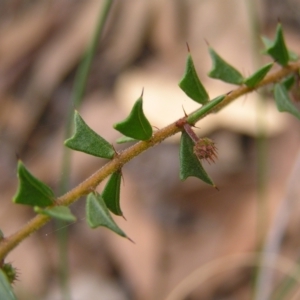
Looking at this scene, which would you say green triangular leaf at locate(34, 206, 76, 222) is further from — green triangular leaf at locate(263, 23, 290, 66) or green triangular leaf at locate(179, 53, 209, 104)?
green triangular leaf at locate(263, 23, 290, 66)

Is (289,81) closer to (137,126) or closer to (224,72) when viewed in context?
(224,72)

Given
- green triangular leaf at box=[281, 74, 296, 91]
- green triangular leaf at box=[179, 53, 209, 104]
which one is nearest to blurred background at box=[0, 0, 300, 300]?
green triangular leaf at box=[281, 74, 296, 91]

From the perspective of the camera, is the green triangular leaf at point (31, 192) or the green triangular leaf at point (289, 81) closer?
the green triangular leaf at point (31, 192)

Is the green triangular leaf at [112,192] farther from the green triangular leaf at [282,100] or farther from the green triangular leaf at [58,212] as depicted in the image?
the green triangular leaf at [282,100]

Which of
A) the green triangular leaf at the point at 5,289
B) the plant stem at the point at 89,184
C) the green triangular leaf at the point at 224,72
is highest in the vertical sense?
the green triangular leaf at the point at 224,72

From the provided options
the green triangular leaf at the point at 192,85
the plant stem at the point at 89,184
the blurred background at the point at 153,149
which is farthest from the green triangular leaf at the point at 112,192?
the blurred background at the point at 153,149

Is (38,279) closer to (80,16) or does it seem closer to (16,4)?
(80,16)

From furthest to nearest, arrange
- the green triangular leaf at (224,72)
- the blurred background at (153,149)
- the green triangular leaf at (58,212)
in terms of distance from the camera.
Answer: the blurred background at (153,149) < the green triangular leaf at (224,72) < the green triangular leaf at (58,212)

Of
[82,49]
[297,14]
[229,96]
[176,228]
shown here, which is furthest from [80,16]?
[229,96]
